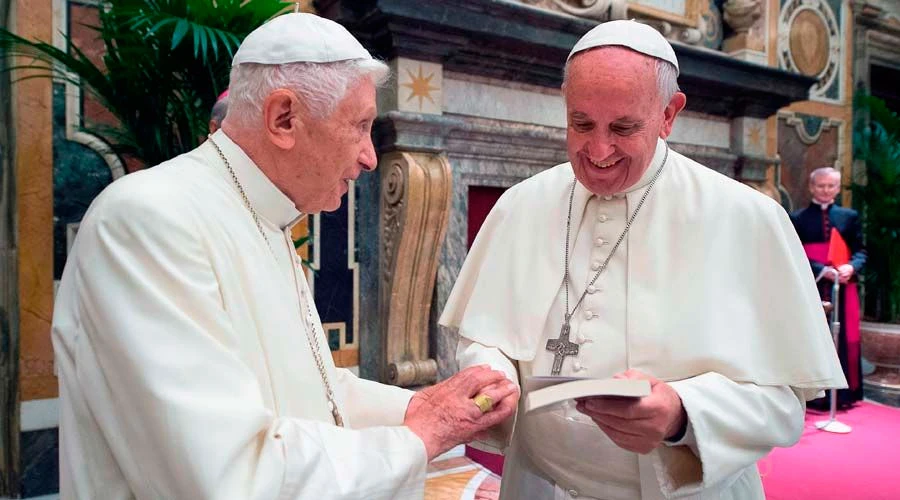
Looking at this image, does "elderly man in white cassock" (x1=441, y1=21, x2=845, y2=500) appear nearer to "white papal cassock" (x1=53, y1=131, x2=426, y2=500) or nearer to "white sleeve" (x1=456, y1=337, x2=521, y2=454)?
"white sleeve" (x1=456, y1=337, x2=521, y2=454)

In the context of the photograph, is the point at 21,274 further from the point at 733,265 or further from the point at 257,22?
the point at 733,265

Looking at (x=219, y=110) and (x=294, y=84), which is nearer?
(x=294, y=84)

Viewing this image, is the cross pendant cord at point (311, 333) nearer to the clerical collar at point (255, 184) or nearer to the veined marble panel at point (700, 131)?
the clerical collar at point (255, 184)

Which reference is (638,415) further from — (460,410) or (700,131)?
(700,131)

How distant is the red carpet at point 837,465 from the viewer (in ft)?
12.2

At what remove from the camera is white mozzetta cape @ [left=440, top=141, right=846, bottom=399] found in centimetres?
155

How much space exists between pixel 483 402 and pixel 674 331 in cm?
51

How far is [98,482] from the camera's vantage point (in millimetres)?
1151

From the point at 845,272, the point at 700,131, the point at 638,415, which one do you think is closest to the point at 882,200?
the point at 845,272

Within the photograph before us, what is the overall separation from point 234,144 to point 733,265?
3.93 ft

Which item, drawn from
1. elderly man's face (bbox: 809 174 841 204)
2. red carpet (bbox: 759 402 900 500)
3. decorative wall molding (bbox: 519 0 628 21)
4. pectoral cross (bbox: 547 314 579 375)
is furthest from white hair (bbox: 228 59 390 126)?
elderly man's face (bbox: 809 174 841 204)

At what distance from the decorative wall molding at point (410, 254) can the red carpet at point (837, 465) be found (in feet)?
2.26

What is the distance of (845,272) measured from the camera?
5125 mm

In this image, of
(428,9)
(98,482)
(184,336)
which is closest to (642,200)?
(184,336)
